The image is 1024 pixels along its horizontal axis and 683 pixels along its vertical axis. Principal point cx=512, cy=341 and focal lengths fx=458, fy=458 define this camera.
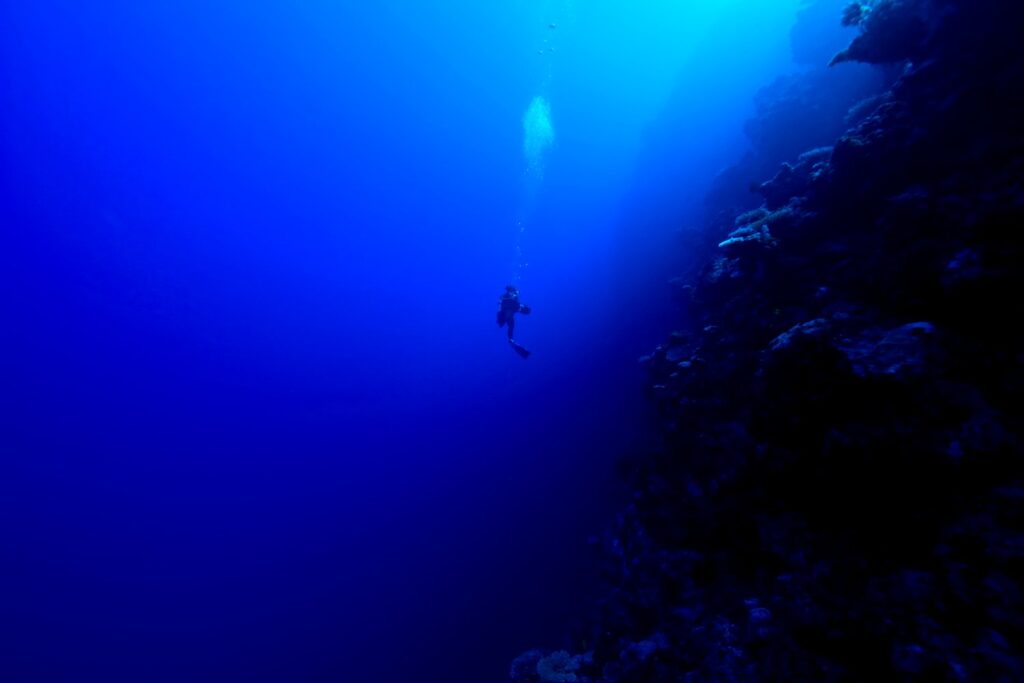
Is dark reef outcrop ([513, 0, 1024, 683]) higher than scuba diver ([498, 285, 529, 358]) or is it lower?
lower

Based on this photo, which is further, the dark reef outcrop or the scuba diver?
the scuba diver

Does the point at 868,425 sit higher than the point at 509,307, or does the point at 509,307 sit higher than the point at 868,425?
the point at 509,307

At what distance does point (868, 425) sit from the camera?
17.8ft

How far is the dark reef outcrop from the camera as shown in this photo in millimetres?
4629

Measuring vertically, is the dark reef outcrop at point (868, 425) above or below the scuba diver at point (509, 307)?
below

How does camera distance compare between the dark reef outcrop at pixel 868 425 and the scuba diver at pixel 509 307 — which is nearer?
the dark reef outcrop at pixel 868 425

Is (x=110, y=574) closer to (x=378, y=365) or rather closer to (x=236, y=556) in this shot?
(x=236, y=556)

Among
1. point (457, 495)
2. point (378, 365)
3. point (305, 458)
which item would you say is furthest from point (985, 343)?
point (378, 365)

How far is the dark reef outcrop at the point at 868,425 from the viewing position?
463cm

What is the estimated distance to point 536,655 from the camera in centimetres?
1277

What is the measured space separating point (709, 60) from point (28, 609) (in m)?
91.5

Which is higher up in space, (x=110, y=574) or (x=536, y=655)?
(x=110, y=574)

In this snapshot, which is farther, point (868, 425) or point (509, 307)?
point (509, 307)

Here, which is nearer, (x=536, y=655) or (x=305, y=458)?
(x=536, y=655)
